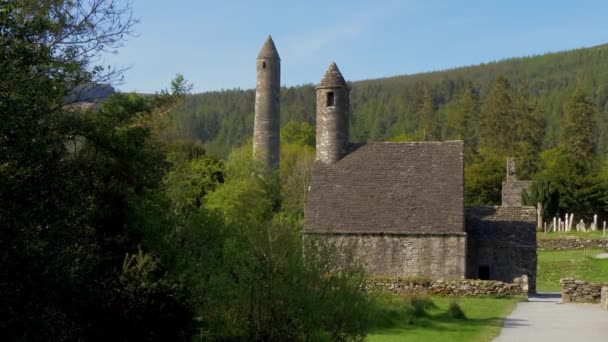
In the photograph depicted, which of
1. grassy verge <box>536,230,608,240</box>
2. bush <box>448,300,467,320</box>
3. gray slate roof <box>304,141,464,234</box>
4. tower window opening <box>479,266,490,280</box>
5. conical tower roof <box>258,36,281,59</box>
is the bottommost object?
grassy verge <box>536,230,608,240</box>

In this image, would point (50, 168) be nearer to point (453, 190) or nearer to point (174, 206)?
point (174, 206)

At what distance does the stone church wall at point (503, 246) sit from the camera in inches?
1375

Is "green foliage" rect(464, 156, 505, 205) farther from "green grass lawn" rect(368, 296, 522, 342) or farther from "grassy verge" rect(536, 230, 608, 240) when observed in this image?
"green grass lawn" rect(368, 296, 522, 342)

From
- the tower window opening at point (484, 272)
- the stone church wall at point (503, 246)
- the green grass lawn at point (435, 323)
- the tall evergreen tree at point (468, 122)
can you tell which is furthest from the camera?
the tall evergreen tree at point (468, 122)

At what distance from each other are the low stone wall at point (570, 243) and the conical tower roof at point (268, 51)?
2494cm

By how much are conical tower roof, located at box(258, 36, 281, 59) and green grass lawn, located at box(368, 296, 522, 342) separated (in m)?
38.4

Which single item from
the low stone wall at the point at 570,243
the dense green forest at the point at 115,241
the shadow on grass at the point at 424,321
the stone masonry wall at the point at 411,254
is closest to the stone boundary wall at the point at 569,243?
the low stone wall at the point at 570,243

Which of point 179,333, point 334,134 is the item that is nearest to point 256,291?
point 179,333

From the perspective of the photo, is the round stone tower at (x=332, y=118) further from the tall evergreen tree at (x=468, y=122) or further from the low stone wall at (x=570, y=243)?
the tall evergreen tree at (x=468, y=122)

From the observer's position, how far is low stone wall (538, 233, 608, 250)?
4869 centimetres

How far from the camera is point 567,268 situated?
1651 inches

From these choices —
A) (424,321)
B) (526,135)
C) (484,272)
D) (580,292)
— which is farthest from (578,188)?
(424,321)

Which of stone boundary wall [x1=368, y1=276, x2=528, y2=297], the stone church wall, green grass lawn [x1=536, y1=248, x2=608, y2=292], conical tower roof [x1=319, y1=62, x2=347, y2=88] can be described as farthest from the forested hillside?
stone boundary wall [x1=368, y1=276, x2=528, y2=297]

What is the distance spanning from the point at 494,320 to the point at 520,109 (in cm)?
6819
